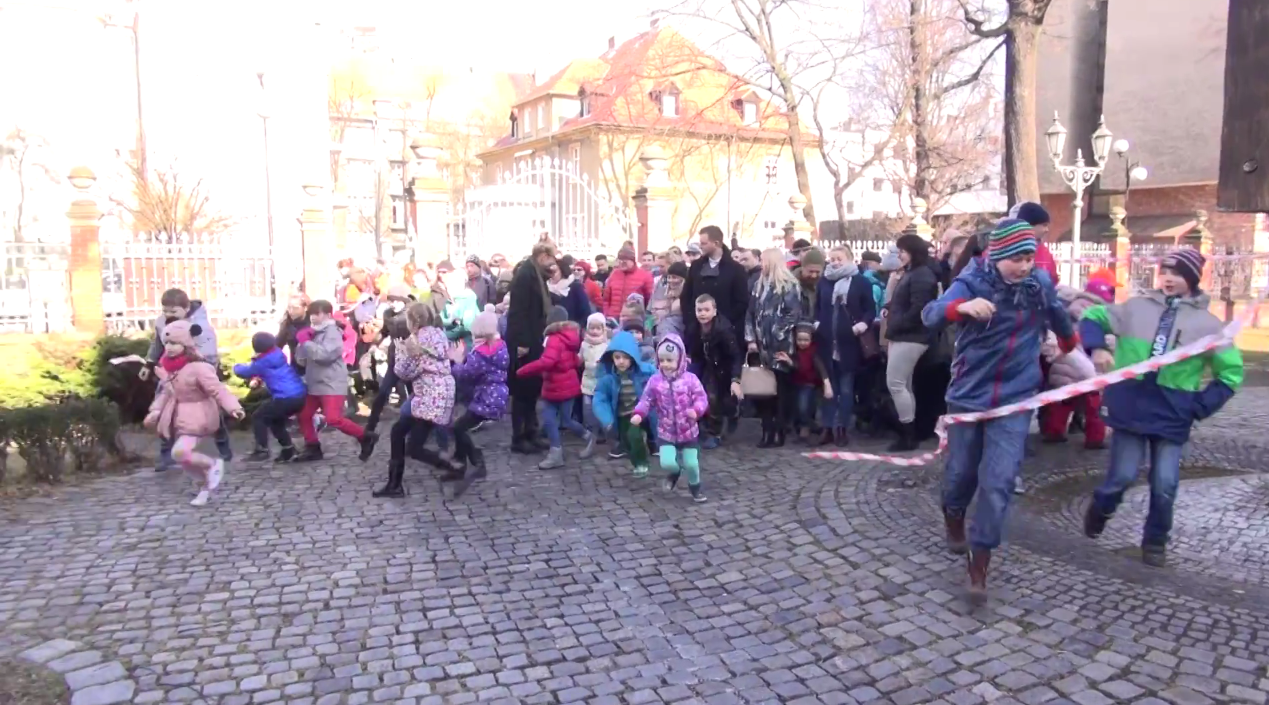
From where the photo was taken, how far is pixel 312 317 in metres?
8.05

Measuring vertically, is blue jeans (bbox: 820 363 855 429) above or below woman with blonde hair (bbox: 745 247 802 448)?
below

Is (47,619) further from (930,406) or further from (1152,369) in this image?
(930,406)

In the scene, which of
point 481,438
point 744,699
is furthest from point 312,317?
point 744,699

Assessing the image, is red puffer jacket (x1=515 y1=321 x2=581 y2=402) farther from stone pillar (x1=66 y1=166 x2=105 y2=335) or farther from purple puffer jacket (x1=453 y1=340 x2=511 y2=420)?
stone pillar (x1=66 y1=166 x2=105 y2=335)

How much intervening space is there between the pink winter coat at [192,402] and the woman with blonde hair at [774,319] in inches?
167

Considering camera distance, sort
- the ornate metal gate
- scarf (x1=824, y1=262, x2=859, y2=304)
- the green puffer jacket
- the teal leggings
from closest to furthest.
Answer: the green puffer jacket → the teal leggings → scarf (x1=824, y1=262, x2=859, y2=304) → the ornate metal gate

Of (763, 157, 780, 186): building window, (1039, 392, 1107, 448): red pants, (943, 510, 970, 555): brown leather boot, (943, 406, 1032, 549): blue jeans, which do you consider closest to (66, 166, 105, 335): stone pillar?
(1039, 392, 1107, 448): red pants

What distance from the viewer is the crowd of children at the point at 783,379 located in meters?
4.64

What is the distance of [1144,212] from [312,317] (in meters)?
37.0

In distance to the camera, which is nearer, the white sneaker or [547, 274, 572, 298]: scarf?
the white sneaker

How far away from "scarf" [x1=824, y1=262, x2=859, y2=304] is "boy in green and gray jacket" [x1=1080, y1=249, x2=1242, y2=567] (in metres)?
3.09

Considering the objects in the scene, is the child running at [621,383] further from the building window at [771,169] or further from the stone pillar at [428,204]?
the building window at [771,169]

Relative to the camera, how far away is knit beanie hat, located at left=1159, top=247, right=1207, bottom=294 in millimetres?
4895

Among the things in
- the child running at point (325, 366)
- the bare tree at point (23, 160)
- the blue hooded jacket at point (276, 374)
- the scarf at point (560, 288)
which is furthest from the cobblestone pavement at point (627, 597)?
the bare tree at point (23, 160)
